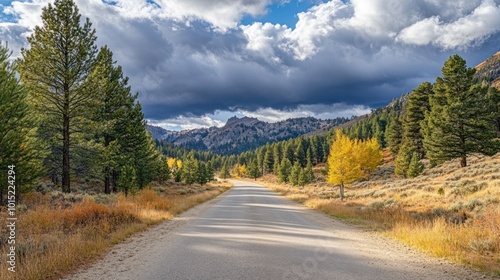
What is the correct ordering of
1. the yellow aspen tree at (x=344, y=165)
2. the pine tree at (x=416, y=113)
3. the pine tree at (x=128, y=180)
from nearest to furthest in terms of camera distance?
the pine tree at (x=128, y=180) → the yellow aspen tree at (x=344, y=165) → the pine tree at (x=416, y=113)

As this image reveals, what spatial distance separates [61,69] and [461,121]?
37650mm

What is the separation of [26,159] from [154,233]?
9.98 metres

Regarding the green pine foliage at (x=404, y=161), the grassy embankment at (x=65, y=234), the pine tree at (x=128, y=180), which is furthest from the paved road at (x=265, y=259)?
the green pine foliage at (x=404, y=161)

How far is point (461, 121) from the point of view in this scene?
3281 cm

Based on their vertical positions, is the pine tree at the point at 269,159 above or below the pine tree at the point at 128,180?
above

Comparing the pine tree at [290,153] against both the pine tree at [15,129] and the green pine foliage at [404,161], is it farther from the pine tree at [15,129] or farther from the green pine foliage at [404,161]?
the pine tree at [15,129]

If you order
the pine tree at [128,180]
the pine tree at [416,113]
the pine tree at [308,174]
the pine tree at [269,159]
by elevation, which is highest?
the pine tree at [416,113]

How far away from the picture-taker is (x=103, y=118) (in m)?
25.3

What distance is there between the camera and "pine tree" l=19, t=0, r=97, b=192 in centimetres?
1911

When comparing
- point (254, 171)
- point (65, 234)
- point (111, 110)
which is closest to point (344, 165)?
point (111, 110)

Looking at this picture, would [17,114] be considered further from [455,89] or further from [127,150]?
[455,89]

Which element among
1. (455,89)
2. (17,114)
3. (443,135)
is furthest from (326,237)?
(455,89)

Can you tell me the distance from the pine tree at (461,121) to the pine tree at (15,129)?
3704 cm

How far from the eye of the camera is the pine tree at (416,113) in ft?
165
